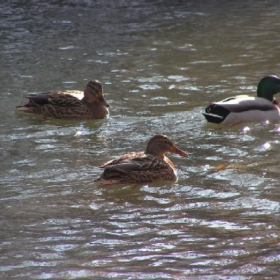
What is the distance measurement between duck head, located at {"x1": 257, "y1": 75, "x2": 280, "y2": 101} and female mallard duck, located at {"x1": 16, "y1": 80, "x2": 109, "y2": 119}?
2.23m

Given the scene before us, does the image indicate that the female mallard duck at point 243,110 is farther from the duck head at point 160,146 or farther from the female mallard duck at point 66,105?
the duck head at point 160,146

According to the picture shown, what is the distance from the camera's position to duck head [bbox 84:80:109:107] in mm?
12984

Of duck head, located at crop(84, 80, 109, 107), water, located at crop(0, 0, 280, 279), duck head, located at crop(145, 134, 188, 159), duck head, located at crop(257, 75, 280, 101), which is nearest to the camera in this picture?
water, located at crop(0, 0, 280, 279)

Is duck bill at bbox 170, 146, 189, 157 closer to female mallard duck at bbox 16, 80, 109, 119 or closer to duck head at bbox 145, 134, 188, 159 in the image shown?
duck head at bbox 145, 134, 188, 159

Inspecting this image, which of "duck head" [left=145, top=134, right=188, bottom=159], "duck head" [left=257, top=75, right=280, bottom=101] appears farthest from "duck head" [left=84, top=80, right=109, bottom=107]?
"duck head" [left=145, top=134, right=188, bottom=159]

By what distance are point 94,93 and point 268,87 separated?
8.28ft

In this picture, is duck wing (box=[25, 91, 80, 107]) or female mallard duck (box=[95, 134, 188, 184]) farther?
duck wing (box=[25, 91, 80, 107])

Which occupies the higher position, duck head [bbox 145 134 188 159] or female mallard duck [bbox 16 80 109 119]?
duck head [bbox 145 134 188 159]

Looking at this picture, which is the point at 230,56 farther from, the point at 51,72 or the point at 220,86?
the point at 51,72

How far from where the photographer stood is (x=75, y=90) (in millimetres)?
14289

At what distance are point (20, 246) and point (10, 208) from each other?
1.13 meters

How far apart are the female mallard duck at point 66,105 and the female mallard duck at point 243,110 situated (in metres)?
1.76

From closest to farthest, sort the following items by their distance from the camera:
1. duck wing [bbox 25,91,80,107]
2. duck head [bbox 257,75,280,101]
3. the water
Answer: the water < duck head [bbox 257,75,280,101] < duck wing [bbox 25,91,80,107]

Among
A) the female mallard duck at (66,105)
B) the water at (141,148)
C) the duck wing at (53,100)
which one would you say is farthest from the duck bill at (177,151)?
the duck wing at (53,100)
